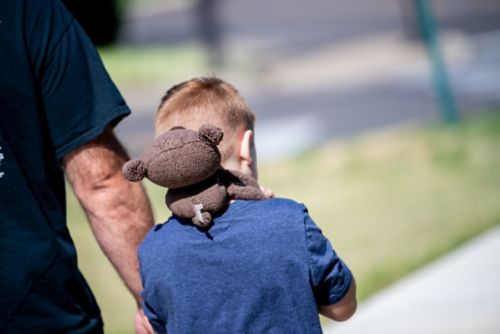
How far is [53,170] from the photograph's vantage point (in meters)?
2.26

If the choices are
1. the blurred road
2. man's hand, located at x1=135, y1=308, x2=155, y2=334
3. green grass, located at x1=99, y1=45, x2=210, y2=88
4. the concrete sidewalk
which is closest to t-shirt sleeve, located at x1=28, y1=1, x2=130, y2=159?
man's hand, located at x1=135, y1=308, x2=155, y2=334

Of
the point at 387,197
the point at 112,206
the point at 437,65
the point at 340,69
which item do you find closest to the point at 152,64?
the point at 340,69

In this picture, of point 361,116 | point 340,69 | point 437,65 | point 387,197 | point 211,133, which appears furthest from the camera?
point 340,69

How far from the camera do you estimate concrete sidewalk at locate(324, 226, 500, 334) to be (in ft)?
15.3

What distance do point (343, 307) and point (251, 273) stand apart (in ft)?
1.01

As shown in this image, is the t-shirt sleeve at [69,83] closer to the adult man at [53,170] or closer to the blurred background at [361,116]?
the adult man at [53,170]

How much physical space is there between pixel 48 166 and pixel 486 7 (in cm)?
2433

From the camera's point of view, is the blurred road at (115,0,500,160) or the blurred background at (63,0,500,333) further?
the blurred road at (115,0,500,160)

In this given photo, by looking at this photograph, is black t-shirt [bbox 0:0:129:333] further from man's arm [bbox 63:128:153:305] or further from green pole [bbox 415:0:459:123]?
green pole [bbox 415:0:459:123]

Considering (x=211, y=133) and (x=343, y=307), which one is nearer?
(x=211, y=133)

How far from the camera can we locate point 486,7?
81.2ft

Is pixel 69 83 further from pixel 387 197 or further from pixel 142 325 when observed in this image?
pixel 387 197

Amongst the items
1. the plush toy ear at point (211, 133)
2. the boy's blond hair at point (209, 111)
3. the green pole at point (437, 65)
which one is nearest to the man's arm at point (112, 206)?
the boy's blond hair at point (209, 111)

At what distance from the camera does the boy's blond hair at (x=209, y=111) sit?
222cm
